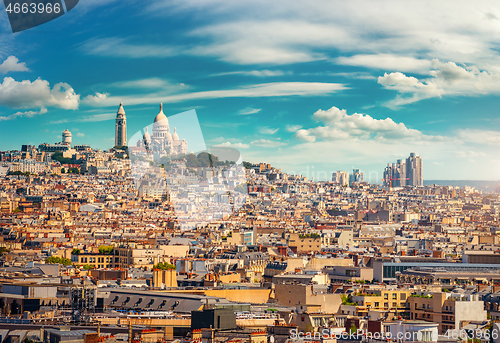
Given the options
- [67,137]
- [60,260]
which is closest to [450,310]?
[60,260]

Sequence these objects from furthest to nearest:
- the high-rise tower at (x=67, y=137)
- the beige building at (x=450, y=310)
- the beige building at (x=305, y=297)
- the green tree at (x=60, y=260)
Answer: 1. the high-rise tower at (x=67, y=137)
2. the green tree at (x=60, y=260)
3. the beige building at (x=305, y=297)
4. the beige building at (x=450, y=310)

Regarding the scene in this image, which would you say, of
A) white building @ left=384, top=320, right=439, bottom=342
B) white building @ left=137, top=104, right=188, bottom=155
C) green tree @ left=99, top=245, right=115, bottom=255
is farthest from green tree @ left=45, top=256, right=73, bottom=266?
white building @ left=384, top=320, right=439, bottom=342

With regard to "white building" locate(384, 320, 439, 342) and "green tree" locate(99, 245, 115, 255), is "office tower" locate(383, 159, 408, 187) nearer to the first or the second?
"green tree" locate(99, 245, 115, 255)

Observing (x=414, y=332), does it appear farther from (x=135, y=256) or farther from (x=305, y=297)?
(x=135, y=256)

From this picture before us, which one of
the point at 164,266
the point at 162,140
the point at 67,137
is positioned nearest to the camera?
the point at 164,266

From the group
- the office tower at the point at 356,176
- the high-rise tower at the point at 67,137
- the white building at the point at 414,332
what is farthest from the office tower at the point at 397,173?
the white building at the point at 414,332

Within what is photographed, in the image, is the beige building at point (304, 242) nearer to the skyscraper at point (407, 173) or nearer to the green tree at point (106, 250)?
the green tree at point (106, 250)
